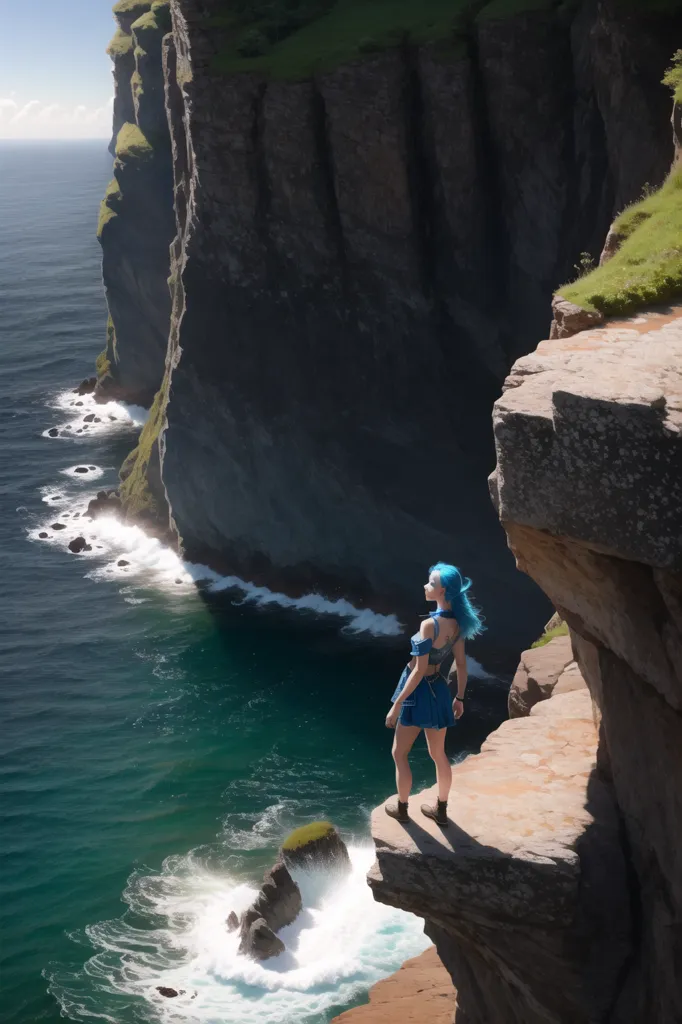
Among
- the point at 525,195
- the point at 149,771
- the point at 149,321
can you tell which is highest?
the point at 525,195

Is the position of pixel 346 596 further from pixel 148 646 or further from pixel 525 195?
pixel 525 195

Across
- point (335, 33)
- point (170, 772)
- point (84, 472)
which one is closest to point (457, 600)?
point (170, 772)

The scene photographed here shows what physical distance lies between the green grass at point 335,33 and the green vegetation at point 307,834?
3306 cm

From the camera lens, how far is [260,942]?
3234 centimetres

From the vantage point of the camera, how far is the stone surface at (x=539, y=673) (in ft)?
72.0

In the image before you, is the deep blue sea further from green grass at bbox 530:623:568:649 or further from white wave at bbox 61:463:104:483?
green grass at bbox 530:623:568:649

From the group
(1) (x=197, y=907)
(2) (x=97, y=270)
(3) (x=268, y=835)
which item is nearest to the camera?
(1) (x=197, y=907)

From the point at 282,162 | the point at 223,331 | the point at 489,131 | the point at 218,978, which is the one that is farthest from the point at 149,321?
the point at 218,978

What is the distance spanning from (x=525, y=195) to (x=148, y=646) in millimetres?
27886

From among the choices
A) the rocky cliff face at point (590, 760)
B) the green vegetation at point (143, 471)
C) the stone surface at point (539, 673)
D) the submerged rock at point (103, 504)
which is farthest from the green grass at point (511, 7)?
the submerged rock at point (103, 504)

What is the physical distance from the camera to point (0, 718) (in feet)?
162

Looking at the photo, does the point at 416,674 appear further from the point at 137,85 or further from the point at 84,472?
the point at 137,85

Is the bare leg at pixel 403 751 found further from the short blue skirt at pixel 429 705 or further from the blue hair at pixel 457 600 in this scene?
the blue hair at pixel 457 600

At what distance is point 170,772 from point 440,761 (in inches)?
1198
